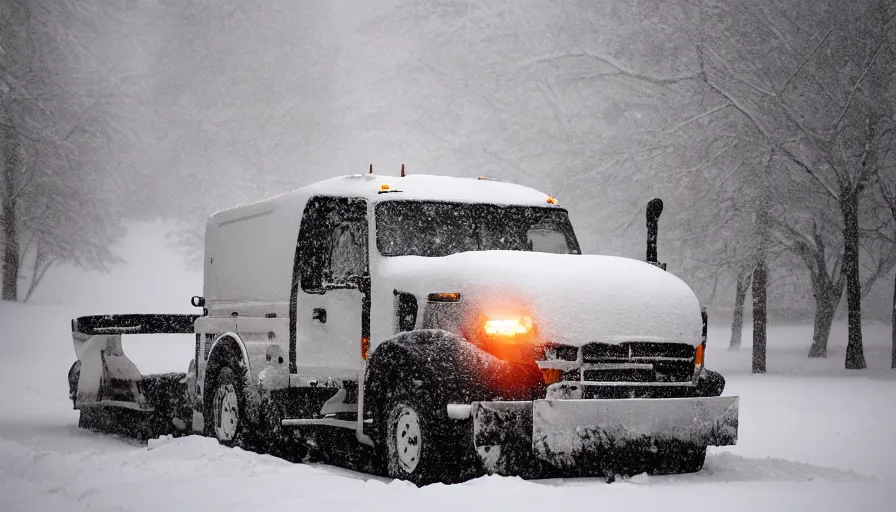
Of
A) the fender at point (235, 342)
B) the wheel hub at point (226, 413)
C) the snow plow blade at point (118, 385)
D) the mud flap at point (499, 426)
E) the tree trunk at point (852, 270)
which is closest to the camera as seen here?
the mud flap at point (499, 426)

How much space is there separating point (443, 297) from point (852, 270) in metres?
15.8

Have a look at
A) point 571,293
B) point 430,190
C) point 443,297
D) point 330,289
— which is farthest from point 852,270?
point 443,297

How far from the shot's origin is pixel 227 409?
10.6 m

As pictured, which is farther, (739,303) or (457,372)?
(739,303)

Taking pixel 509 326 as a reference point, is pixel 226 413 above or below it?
below

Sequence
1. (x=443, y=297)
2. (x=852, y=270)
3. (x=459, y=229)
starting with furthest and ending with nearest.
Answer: (x=852, y=270)
(x=459, y=229)
(x=443, y=297)

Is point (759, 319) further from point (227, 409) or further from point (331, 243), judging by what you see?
point (331, 243)

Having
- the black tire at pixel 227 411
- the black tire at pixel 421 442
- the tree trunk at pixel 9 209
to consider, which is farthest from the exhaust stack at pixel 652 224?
the tree trunk at pixel 9 209

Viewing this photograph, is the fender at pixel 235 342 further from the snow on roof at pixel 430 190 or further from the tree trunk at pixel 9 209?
the tree trunk at pixel 9 209

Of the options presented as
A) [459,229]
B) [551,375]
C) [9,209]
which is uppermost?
[9,209]

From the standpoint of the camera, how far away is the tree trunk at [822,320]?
80.8 ft

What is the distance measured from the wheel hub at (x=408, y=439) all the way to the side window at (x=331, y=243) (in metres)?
1.48

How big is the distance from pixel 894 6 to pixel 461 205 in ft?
49.9

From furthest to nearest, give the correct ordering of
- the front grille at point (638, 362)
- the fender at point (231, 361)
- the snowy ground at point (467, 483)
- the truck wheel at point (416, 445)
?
the fender at point (231, 361), the front grille at point (638, 362), the truck wheel at point (416, 445), the snowy ground at point (467, 483)
